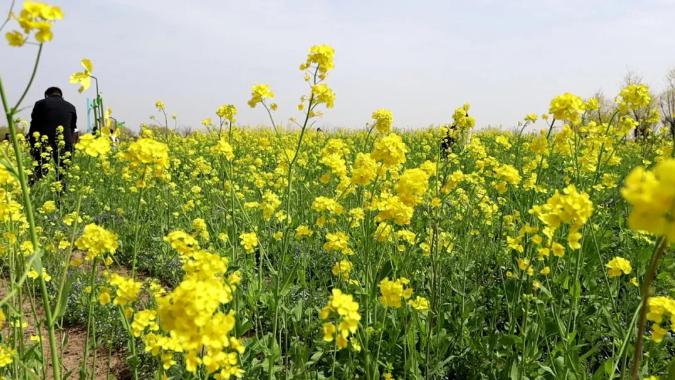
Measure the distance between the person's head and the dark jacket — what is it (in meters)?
0.08

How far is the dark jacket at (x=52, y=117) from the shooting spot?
816 centimetres

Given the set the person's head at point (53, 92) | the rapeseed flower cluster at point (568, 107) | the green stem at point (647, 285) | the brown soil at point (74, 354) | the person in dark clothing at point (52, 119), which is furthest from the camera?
the person's head at point (53, 92)

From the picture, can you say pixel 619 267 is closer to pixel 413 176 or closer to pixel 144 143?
pixel 413 176

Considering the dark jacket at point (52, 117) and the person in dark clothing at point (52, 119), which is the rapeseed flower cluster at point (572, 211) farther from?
the dark jacket at point (52, 117)

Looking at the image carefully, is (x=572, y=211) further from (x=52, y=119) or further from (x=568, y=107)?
(x=52, y=119)

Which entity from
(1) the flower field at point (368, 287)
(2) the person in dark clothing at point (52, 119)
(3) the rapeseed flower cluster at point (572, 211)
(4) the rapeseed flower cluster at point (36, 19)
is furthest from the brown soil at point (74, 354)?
(2) the person in dark clothing at point (52, 119)

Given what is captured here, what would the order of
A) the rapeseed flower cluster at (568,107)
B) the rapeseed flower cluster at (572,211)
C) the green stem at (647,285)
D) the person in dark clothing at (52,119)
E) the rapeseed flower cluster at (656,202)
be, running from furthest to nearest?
→ the person in dark clothing at (52,119)
the rapeseed flower cluster at (568,107)
the rapeseed flower cluster at (572,211)
the green stem at (647,285)
the rapeseed flower cluster at (656,202)

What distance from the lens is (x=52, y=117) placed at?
8.18 metres

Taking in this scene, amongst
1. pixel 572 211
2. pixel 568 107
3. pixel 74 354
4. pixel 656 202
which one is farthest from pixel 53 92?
pixel 656 202

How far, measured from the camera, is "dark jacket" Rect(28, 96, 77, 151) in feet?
26.8

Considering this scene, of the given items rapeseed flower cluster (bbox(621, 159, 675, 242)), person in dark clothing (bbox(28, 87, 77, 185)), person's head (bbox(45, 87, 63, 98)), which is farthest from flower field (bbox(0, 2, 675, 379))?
person's head (bbox(45, 87, 63, 98))

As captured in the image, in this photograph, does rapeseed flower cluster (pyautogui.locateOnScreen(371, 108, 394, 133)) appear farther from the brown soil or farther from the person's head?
the person's head

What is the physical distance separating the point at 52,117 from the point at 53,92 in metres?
0.49

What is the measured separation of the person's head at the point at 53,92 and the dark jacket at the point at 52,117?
8cm
